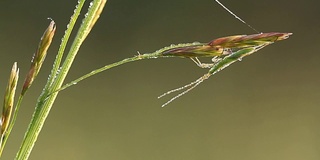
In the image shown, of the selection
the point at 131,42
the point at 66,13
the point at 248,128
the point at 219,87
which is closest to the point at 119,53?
the point at 131,42

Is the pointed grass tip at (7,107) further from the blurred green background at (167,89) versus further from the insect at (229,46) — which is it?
the blurred green background at (167,89)


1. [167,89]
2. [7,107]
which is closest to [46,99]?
[7,107]

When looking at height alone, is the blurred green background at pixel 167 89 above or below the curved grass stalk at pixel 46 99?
above

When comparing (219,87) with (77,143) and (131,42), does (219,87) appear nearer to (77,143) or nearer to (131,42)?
(131,42)

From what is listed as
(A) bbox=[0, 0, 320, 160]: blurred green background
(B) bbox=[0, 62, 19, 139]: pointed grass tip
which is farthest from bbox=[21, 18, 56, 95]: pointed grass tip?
(A) bbox=[0, 0, 320, 160]: blurred green background

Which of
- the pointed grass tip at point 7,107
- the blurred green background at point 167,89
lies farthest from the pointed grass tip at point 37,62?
the blurred green background at point 167,89

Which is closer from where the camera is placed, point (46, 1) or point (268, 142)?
point (46, 1)

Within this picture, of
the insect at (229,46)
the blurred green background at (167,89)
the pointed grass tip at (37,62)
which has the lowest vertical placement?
the insect at (229,46)

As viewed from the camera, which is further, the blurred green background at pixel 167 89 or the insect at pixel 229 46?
the blurred green background at pixel 167 89

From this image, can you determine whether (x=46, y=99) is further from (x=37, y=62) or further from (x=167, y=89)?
(x=167, y=89)
